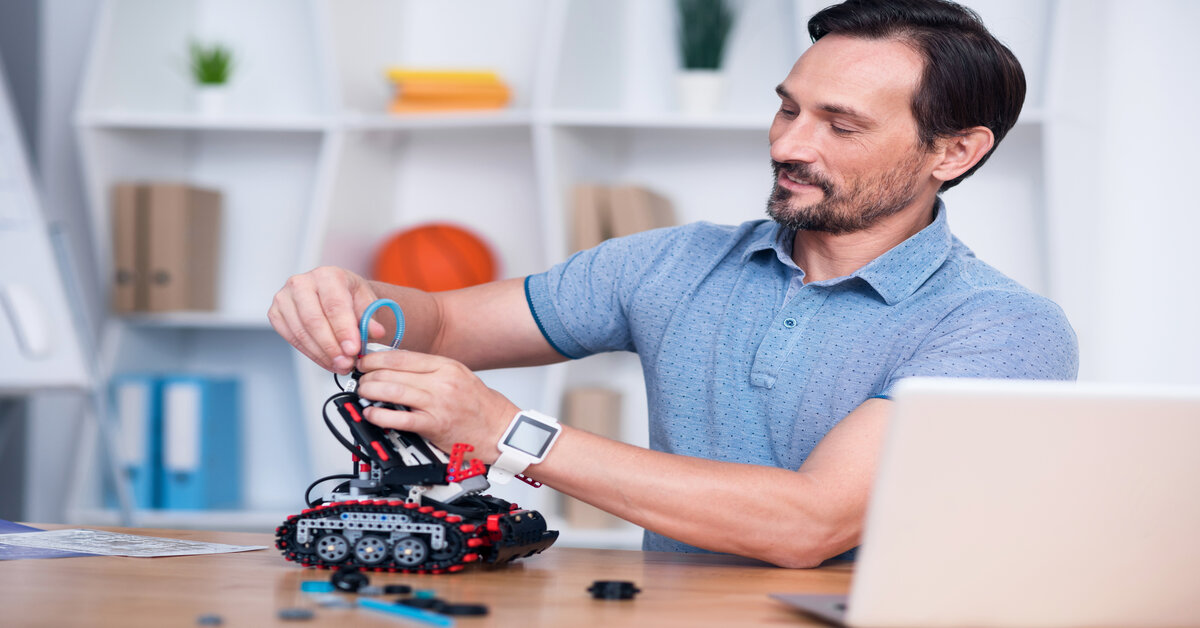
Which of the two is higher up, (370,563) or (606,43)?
(606,43)

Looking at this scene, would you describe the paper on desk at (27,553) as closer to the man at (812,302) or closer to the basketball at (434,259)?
the man at (812,302)

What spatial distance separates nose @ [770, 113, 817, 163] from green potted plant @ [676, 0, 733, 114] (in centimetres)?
135

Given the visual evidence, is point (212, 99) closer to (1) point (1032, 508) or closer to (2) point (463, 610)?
(2) point (463, 610)

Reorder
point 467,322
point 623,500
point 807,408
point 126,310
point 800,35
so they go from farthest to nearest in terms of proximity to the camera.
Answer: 1. point 126,310
2. point 800,35
3. point 467,322
4. point 807,408
5. point 623,500

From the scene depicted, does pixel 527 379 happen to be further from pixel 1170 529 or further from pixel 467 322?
pixel 1170 529

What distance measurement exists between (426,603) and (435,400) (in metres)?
0.31

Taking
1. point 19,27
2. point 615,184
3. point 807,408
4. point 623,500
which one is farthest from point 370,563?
point 19,27

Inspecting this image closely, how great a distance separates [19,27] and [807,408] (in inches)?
107

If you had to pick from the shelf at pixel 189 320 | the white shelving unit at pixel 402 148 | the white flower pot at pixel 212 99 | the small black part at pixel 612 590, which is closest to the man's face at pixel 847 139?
the small black part at pixel 612 590

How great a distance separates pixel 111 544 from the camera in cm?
123

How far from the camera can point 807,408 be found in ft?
4.93

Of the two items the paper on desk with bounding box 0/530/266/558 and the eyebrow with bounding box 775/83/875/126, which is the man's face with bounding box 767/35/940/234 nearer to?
the eyebrow with bounding box 775/83/875/126

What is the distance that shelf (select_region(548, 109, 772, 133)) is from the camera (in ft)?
9.45

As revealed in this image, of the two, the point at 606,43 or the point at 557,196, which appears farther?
the point at 606,43
